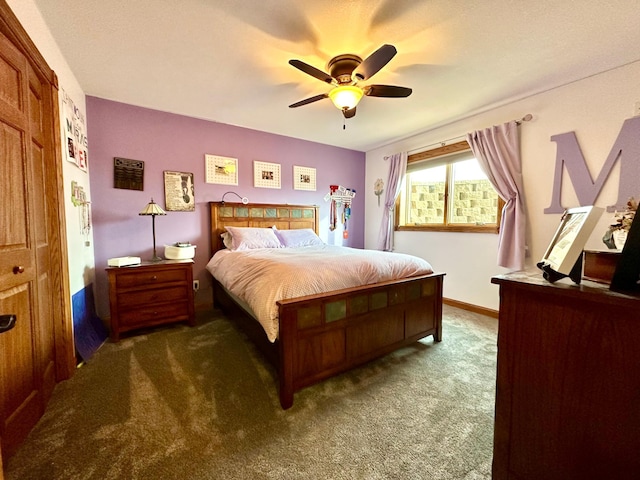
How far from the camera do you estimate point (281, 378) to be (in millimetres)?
1563

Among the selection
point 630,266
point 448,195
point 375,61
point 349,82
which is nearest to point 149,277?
point 349,82

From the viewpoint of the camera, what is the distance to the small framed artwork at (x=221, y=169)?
3.33 m

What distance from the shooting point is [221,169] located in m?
3.41

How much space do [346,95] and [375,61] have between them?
1.29 feet

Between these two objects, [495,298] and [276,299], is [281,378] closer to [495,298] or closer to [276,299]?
[276,299]

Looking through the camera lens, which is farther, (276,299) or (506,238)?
(506,238)

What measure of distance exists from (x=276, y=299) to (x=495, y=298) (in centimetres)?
281

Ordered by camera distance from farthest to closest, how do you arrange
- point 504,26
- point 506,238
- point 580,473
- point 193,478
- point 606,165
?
point 506,238, point 606,165, point 504,26, point 193,478, point 580,473

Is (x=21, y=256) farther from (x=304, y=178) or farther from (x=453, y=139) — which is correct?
(x=453, y=139)

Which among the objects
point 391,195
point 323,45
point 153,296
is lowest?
point 153,296

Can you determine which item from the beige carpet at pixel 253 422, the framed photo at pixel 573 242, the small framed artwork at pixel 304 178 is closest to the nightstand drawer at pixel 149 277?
the beige carpet at pixel 253 422

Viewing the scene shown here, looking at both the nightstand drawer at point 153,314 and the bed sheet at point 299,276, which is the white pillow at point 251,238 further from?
the nightstand drawer at point 153,314

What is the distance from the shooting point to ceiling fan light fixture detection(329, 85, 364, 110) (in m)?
2.02

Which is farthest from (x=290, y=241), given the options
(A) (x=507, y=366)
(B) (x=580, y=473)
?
(B) (x=580, y=473)
